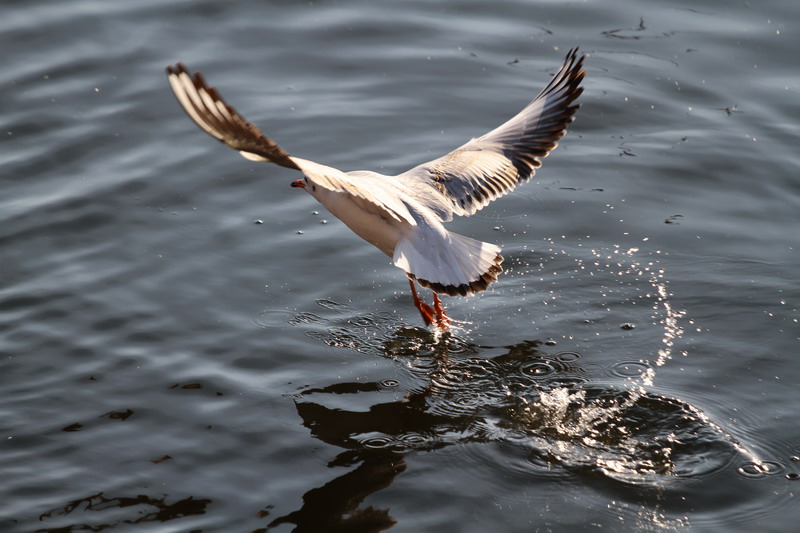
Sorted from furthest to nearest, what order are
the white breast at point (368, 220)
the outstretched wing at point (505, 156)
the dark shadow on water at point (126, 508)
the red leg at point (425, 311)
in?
the outstretched wing at point (505, 156), the red leg at point (425, 311), the white breast at point (368, 220), the dark shadow on water at point (126, 508)

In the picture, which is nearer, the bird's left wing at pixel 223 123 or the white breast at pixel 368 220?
the bird's left wing at pixel 223 123

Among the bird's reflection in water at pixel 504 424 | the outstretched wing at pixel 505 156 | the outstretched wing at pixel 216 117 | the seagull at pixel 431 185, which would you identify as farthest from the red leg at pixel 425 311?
the outstretched wing at pixel 216 117

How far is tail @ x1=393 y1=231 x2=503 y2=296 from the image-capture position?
238 inches

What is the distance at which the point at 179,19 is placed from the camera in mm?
10961

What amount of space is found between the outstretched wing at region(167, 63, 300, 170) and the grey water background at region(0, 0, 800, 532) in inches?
60.2

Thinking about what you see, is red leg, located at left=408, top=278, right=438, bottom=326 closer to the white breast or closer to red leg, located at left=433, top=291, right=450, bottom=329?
red leg, located at left=433, top=291, right=450, bottom=329

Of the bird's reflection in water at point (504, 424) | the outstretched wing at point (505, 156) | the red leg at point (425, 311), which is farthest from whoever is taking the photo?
the outstretched wing at point (505, 156)

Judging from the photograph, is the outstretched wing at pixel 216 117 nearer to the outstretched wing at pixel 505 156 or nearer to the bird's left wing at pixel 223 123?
the bird's left wing at pixel 223 123

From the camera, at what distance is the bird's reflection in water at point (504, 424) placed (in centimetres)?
518

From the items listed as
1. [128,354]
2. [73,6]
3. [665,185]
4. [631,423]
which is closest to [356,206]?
[128,354]

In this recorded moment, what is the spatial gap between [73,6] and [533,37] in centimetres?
497

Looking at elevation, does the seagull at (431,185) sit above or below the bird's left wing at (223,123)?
below

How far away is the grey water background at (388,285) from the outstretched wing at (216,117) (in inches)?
60.2

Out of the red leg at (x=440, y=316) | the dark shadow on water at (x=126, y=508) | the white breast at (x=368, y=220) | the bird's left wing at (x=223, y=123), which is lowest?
the dark shadow on water at (x=126, y=508)
